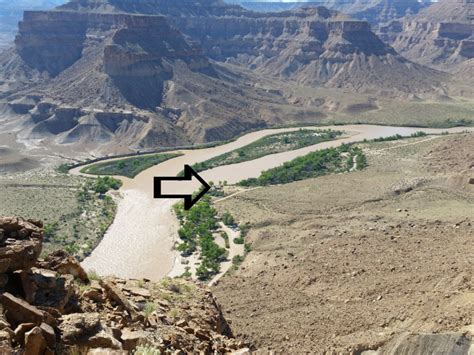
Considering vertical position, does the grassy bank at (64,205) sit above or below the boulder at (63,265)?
below

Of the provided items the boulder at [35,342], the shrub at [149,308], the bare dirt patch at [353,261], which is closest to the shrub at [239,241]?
the bare dirt patch at [353,261]

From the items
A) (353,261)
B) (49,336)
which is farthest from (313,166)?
(49,336)

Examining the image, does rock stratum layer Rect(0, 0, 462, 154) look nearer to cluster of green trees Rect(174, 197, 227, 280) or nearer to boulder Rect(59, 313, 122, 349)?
cluster of green trees Rect(174, 197, 227, 280)

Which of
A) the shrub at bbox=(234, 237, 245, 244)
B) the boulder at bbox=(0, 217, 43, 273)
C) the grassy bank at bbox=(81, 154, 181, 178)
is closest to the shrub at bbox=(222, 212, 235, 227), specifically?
the shrub at bbox=(234, 237, 245, 244)

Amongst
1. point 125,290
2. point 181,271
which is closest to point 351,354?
point 125,290

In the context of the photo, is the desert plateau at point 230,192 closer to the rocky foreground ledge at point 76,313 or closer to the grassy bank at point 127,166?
the rocky foreground ledge at point 76,313

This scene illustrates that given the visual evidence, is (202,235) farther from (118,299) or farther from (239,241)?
(118,299)
